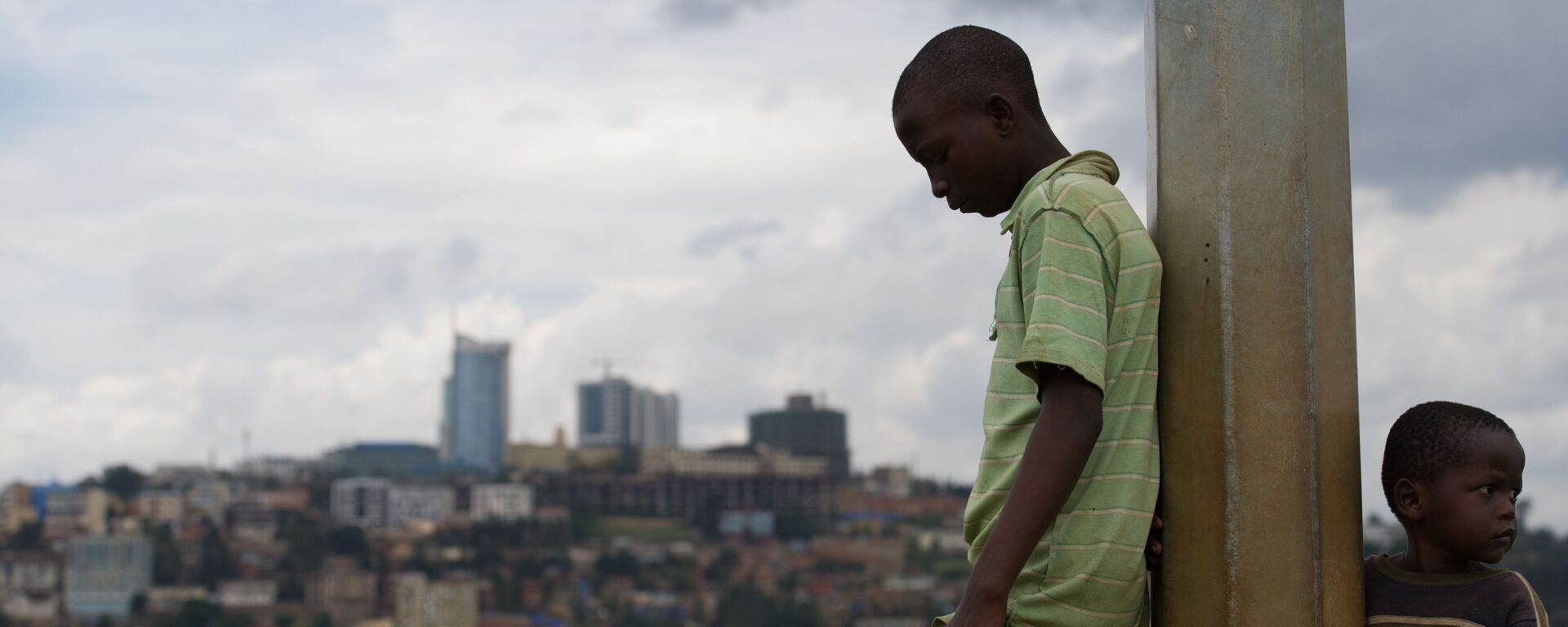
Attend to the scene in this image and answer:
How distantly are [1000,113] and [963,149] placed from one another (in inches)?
2.0

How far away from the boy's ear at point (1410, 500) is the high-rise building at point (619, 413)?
93181mm

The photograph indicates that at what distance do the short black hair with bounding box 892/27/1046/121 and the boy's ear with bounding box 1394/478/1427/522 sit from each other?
501mm

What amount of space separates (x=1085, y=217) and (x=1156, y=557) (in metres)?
0.35

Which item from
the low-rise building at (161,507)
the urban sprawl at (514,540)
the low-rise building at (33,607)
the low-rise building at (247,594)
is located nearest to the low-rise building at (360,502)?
the urban sprawl at (514,540)

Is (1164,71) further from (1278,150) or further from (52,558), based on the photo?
(52,558)

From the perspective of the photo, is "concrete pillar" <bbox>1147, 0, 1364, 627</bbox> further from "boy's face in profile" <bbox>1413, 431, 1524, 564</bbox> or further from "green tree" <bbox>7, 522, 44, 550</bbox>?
"green tree" <bbox>7, 522, 44, 550</bbox>

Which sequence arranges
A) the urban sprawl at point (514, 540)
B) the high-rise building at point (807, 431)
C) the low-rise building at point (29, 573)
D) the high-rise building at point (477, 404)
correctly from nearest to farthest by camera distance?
the urban sprawl at point (514, 540) < the low-rise building at point (29, 573) < the high-rise building at point (807, 431) < the high-rise building at point (477, 404)

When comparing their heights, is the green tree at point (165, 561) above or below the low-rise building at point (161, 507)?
below

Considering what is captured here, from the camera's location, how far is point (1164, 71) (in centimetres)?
189

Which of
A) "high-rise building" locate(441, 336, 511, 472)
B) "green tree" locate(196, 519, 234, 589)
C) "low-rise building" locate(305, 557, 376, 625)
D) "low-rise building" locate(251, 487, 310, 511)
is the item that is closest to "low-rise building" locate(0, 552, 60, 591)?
"green tree" locate(196, 519, 234, 589)

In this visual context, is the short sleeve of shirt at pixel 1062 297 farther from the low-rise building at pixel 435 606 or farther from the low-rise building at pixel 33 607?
the low-rise building at pixel 33 607

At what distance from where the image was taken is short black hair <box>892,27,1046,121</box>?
1834 millimetres

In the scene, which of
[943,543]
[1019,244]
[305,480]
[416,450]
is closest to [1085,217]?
[1019,244]

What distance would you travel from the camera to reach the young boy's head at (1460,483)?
180cm
